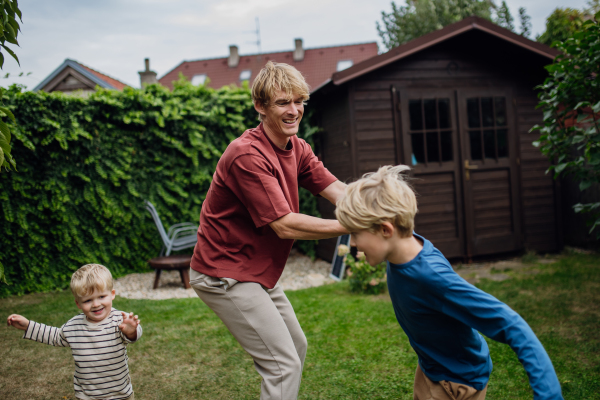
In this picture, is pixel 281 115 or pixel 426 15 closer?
pixel 281 115

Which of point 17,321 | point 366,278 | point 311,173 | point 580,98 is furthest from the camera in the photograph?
point 366,278

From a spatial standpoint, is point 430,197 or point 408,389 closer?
point 408,389

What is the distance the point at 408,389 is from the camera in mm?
3006

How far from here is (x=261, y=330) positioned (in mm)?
1907

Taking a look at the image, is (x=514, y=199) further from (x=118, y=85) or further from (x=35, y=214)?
(x=118, y=85)

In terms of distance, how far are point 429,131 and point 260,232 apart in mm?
5652

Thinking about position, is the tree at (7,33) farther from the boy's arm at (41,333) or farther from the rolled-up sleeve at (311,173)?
the rolled-up sleeve at (311,173)

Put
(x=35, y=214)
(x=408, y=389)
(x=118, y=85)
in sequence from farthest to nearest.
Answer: (x=118, y=85)
(x=35, y=214)
(x=408, y=389)

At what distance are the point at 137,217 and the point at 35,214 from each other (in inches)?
55.9

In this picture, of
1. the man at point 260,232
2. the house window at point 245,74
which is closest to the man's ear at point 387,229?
the man at point 260,232

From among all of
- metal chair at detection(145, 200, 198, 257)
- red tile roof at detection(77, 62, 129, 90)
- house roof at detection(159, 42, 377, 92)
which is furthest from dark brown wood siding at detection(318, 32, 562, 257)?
house roof at detection(159, 42, 377, 92)

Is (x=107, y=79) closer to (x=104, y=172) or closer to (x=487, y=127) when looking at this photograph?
(x=104, y=172)

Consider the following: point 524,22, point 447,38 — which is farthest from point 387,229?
point 524,22

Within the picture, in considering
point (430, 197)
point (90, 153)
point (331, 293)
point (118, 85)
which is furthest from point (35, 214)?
point (118, 85)
